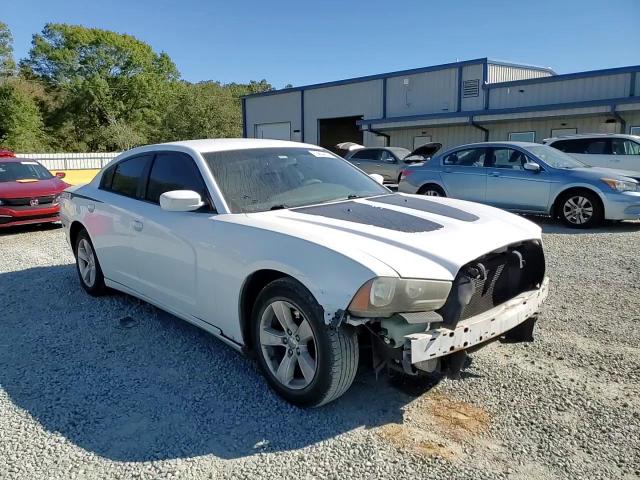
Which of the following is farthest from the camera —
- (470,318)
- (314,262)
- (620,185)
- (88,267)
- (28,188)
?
(28,188)

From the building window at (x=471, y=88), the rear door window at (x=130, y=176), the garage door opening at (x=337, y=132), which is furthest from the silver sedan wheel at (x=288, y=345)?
the garage door opening at (x=337, y=132)

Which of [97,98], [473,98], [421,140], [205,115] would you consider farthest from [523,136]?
[97,98]

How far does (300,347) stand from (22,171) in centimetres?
1003

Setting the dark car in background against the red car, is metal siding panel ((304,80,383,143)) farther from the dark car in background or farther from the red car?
the red car

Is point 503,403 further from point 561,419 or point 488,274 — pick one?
point 488,274

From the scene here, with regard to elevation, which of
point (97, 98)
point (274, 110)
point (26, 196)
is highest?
point (97, 98)

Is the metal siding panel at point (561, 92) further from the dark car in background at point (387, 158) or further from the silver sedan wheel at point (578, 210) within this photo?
the silver sedan wheel at point (578, 210)

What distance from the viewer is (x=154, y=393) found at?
331cm

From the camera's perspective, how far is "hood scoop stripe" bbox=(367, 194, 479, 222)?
3538 millimetres

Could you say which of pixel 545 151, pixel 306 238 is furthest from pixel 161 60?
pixel 306 238

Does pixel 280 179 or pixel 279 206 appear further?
pixel 280 179

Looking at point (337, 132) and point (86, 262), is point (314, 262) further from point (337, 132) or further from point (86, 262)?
point (337, 132)

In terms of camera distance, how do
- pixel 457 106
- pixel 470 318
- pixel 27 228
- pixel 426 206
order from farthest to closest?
pixel 457 106 → pixel 27 228 → pixel 426 206 → pixel 470 318

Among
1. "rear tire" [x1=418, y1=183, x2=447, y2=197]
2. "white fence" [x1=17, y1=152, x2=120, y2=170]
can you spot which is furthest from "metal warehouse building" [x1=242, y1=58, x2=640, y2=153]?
"rear tire" [x1=418, y1=183, x2=447, y2=197]
